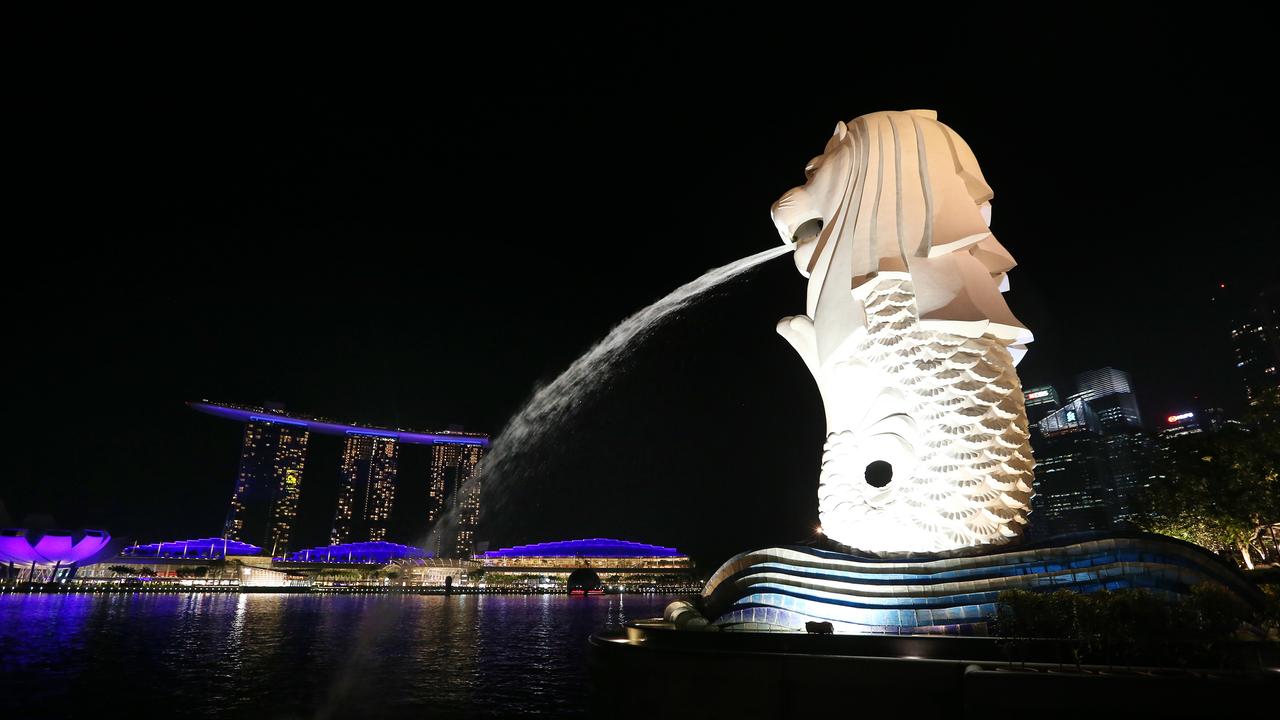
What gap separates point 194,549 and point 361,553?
83.7ft

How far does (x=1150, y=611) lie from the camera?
882 centimetres

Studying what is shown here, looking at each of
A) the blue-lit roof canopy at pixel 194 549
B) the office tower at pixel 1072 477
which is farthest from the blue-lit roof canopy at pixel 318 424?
the office tower at pixel 1072 477

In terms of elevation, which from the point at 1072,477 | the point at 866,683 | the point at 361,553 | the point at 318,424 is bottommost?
the point at 866,683

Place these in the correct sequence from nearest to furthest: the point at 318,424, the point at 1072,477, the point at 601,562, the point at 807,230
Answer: the point at 807,230 < the point at 1072,477 < the point at 601,562 < the point at 318,424

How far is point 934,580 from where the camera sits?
1256cm

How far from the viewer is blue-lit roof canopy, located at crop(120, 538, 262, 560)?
10119 cm

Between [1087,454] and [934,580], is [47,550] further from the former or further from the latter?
[1087,454]

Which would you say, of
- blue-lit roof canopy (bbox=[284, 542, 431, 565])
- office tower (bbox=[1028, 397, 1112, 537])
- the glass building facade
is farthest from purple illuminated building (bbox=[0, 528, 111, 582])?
office tower (bbox=[1028, 397, 1112, 537])

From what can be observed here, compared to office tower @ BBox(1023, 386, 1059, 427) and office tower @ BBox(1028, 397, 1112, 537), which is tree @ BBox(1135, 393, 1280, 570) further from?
office tower @ BBox(1023, 386, 1059, 427)

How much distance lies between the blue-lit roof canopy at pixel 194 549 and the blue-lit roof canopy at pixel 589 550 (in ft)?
132

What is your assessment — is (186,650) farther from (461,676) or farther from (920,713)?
(920,713)

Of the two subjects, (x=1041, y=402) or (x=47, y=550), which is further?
(x=1041, y=402)

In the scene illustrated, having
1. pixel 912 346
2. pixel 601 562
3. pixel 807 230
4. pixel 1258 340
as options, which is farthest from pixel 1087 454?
pixel 912 346

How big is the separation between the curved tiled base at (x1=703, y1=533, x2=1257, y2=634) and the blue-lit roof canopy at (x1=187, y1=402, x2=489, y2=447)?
93.7 m
